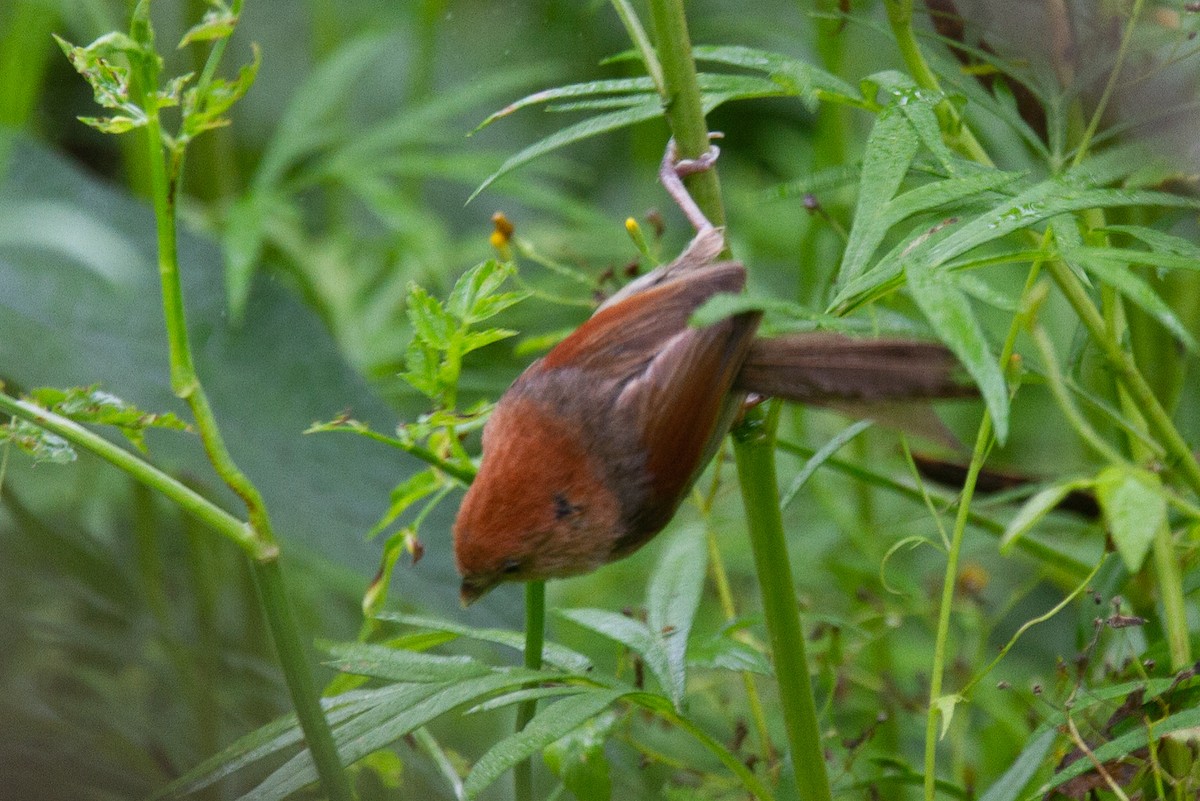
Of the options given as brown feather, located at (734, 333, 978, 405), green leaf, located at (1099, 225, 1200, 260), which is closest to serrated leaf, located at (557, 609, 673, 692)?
brown feather, located at (734, 333, 978, 405)

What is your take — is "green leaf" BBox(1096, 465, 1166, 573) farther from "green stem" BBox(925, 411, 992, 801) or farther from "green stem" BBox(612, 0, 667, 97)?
"green stem" BBox(612, 0, 667, 97)

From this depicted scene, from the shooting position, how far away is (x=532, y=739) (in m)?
0.78

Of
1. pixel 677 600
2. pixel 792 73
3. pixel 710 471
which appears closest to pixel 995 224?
pixel 792 73

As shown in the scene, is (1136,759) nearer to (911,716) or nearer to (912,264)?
(912,264)

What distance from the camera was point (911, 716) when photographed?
158 centimetres

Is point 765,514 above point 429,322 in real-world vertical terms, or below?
below

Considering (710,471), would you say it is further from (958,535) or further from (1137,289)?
(1137,289)

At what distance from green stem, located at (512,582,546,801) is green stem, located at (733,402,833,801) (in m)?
0.17

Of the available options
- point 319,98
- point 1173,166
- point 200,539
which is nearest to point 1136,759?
point 1173,166

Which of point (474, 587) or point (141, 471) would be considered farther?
point (474, 587)

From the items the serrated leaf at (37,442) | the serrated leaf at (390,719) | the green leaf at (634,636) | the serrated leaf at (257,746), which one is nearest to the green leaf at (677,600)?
the green leaf at (634,636)

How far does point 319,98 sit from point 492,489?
50.4 inches

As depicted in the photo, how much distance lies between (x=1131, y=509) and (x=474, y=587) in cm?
72

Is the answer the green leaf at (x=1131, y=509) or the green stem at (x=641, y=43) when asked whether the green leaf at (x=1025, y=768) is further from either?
the green stem at (x=641, y=43)
